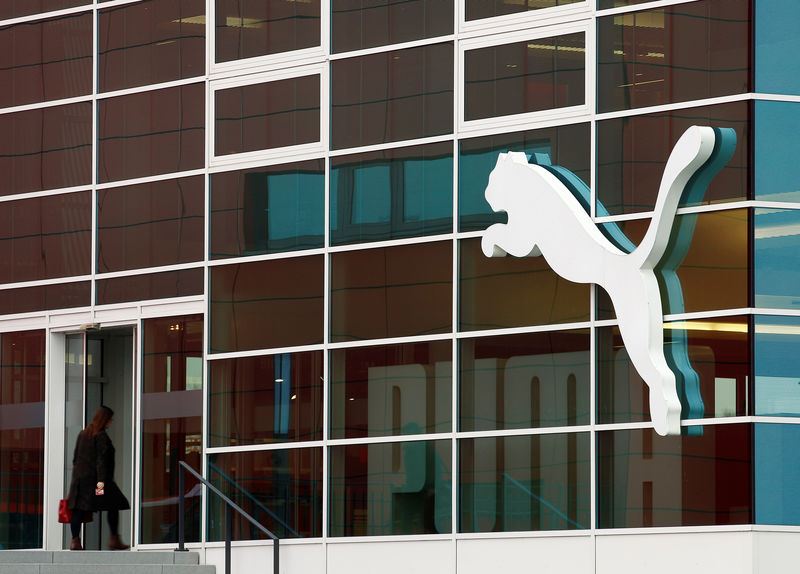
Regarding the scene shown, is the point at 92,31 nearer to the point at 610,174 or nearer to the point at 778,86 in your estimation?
the point at 610,174

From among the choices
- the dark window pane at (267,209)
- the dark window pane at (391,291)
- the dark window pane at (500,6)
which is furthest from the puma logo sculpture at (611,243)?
the dark window pane at (267,209)

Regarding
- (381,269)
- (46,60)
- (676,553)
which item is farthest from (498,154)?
(46,60)

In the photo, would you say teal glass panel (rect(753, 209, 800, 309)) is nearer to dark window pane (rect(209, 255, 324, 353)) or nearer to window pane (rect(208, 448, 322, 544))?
dark window pane (rect(209, 255, 324, 353))

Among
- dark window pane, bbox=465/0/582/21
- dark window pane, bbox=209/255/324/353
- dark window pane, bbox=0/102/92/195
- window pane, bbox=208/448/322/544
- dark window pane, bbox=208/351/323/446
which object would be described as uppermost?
dark window pane, bbox=465/0/582/21

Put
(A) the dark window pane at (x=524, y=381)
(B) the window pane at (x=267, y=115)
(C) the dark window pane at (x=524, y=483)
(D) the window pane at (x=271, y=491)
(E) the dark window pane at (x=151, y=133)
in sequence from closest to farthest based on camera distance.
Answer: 1. (C) the dark window pane at (x=524, y=483)
2. (A) the dark window pane at (x=524, y=381)
3. (D) the window pane at (x=271, y=491)
4. (B) the window pane at (x=267, y=115)
5. (E) the dark window pane at (x=151, y=133)

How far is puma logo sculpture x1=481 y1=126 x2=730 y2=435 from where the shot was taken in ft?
51.8

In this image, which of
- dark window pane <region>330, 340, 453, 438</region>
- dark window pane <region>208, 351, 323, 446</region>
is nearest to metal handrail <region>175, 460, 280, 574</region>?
dark window pane <region>208, 351, 323, 446</region>

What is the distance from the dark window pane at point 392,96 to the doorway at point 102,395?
12.9ft

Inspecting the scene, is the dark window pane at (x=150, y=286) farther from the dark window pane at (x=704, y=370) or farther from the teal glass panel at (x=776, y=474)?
the teal glass panel at (x=776, y=474)

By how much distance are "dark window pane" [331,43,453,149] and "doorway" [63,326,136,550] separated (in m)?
3.93

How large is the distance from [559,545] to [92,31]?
860 centimetres

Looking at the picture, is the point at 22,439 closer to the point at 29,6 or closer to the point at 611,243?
the point at 29,6

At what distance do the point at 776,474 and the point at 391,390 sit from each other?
13.9ft

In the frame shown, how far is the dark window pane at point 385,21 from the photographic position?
18.2 m
